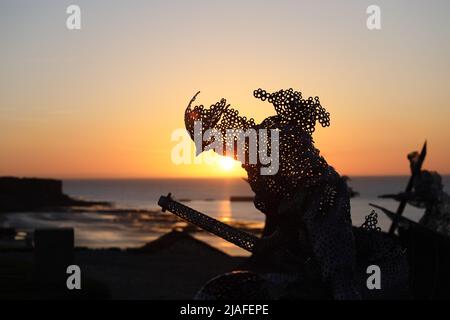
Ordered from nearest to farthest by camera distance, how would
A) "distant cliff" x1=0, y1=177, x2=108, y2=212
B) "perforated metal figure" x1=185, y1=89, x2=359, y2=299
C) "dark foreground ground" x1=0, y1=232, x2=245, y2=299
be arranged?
1. "perforated metal figure" x1=185, y1=89, x2=359, y2=299
2. "dark foreground ground" x1=0, y1=232, x2=245, y2=299
3. "distant cliff" x1=0, y1=177, x2=108, y2=212

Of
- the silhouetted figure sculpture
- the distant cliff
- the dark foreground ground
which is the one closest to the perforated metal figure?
the silhouetted figure sculpture

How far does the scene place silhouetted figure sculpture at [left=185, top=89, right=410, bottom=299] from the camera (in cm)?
629

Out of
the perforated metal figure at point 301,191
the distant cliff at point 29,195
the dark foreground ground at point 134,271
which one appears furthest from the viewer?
the distant cliff at point 29,195

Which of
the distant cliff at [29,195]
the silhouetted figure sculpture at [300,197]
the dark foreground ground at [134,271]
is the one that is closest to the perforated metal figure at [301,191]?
the silhouetted figure sculpture at [300,197]

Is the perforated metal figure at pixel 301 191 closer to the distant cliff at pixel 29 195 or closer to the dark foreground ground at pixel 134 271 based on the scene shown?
the dark foreground ground at pixel 134 271

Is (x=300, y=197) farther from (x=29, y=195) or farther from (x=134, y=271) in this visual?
(x=29, y=195)

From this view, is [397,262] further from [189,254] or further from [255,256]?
[189,254]

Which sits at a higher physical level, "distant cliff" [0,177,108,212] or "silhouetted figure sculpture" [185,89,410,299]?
"silhouetted figure sculpture" [185,89,410,299]

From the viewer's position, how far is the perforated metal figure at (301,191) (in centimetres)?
628

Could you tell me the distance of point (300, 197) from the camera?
6.72 meters

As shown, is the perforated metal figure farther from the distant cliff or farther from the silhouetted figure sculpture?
the distant cliff

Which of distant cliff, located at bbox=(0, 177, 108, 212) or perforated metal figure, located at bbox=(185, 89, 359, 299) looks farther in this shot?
distant cliff, located at bbox=(0, 177, 108, 212)
